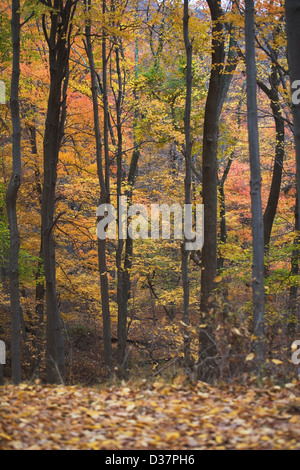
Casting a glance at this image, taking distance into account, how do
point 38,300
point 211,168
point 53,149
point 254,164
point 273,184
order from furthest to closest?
point 38,300 → point 273,184 → point 53,149 → point 211,168 → point 254,164

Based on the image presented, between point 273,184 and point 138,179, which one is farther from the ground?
point 138,179

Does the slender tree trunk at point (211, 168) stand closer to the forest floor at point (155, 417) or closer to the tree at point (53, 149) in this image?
the tree at point (53, 149)

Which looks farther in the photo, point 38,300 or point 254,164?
point 38,300

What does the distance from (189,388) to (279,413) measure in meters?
1.26

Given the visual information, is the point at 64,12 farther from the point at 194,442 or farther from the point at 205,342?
the point at 194,442

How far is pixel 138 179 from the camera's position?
16.9 metres

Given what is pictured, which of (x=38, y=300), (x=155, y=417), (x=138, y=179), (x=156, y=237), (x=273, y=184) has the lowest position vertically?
(x=38, y=300)

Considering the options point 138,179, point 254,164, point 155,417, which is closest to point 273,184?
point 138,179

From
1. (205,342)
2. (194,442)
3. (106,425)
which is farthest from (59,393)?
(205,342)

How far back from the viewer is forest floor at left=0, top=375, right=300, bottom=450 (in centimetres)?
389

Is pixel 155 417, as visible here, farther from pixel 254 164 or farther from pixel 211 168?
pixel 211 168

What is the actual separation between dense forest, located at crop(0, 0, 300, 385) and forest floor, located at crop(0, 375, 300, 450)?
1.91ft

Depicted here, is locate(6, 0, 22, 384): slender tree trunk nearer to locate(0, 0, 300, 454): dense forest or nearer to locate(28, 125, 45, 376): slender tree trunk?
locate(0, 0, 300, 454): dense forest

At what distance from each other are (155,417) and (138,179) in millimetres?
12884
